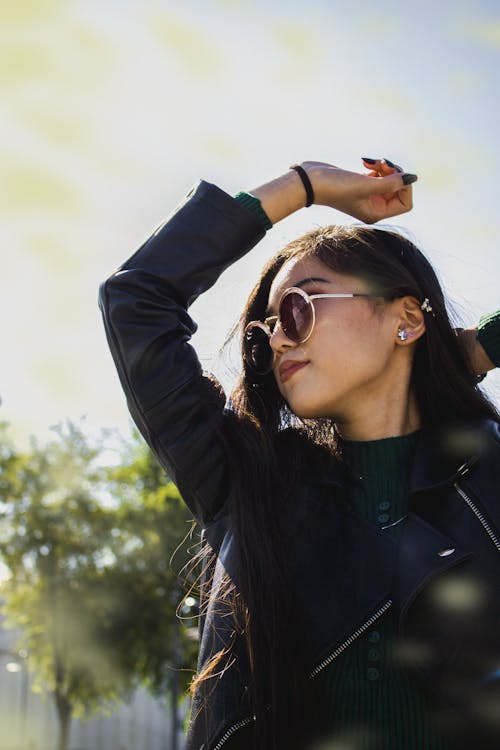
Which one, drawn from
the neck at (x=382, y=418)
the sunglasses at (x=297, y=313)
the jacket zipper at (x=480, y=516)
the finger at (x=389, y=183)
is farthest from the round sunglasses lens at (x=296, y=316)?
the jacket zipper at (x=480, y=516)

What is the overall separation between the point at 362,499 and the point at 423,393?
1.42ft

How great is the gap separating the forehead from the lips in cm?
26

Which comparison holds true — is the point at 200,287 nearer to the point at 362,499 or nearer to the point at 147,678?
the point at 362,499

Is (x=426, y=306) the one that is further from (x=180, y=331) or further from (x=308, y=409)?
(x=180, y=331)

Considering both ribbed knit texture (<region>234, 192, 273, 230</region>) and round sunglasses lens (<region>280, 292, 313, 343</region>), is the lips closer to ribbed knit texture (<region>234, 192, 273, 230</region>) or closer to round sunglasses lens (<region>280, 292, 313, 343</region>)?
round sunglasses lens (<region>280, 292, 313, 343</region>)

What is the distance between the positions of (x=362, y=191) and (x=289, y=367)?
2.24ft

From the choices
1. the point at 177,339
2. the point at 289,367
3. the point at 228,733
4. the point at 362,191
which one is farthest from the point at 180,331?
the point at 228,733

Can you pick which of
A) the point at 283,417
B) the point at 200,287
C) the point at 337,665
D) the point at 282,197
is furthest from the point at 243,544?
the point at 282,197

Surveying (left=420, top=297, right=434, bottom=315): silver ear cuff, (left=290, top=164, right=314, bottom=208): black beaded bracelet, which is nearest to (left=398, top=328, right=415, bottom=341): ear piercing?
(left=420, top=297, right=434, bottom=315): silver ear cuff

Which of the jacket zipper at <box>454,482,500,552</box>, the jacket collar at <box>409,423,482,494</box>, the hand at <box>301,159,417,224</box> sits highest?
the hand at <box>301,159,417,224</box>

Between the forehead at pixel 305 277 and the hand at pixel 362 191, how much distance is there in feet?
0.83

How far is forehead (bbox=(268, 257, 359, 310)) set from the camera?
289cm

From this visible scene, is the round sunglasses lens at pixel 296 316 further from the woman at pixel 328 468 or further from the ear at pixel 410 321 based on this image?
the ear at pixel 410 321

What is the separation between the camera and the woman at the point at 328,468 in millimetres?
2326
